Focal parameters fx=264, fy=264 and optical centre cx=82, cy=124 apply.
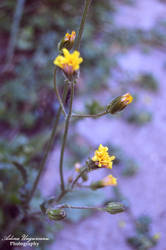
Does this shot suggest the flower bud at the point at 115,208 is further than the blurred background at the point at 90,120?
No

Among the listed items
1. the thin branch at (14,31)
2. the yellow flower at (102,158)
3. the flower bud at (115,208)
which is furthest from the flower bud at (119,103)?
the thin branch at (14,31)

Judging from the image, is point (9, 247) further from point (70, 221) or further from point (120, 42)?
point (120, 42)

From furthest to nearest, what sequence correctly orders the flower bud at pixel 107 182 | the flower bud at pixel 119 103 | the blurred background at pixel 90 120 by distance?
the blurred background at pixel 90 120, the flower bud at pixel 107 182, the flower bud at pixel 119 103

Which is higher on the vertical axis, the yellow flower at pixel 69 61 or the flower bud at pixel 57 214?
the yellow flower at pixel 69 61

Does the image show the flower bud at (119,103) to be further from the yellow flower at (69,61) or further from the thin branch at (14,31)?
the thin branch at (14,31)

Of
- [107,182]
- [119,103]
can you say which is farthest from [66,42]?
[107,182]

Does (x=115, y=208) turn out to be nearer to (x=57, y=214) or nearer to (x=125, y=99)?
(x=57, y=214)

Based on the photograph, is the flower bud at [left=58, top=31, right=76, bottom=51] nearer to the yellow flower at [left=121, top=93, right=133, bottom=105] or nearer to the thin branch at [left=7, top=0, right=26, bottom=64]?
the yellow flower at [left=121, top=93, right=133, bottom=105]

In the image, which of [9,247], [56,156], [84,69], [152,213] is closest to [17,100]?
[56,156]
